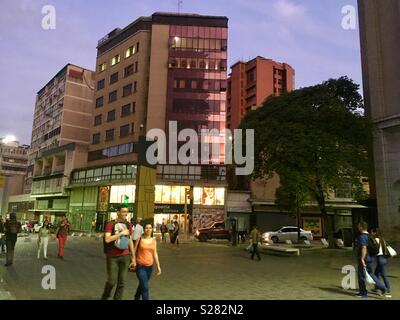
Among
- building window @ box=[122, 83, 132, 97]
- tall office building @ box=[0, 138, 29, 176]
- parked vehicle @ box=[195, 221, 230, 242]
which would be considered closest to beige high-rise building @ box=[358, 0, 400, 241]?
parked vehicle @ box=[195, 221, 230, 242]

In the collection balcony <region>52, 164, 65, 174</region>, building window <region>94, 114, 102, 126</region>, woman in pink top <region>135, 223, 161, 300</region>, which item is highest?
building window <region>94, 114, 102, 126</region>

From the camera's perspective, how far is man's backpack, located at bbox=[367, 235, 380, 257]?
9.35 m

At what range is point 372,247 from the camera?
9.38 metres

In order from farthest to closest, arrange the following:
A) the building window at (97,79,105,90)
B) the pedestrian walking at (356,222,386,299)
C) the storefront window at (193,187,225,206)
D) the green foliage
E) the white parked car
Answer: the building window at (97,79,105,90) → the storefront window at (193,187,225,206) → the white parked car → the green foliage → the pedestrian walking at (356,222,386,299)

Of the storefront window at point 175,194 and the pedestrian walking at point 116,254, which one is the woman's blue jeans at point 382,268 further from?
the storefront window at point 175,194

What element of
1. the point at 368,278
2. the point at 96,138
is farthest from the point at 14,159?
the point at 368,278

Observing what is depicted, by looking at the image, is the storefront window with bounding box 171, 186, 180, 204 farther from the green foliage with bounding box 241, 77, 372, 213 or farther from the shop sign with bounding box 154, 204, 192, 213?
the green foliage with bounding box 241, 77, 372, 213

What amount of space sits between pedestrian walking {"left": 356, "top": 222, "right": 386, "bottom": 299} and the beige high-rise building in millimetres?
16034

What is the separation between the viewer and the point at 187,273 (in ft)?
40.7

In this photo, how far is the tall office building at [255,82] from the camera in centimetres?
7694

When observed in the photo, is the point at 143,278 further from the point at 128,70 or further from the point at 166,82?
the point at 128,70

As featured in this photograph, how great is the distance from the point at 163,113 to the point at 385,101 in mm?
28697
